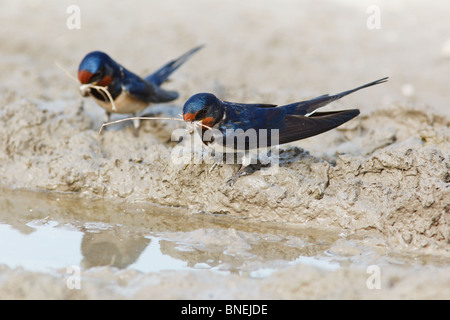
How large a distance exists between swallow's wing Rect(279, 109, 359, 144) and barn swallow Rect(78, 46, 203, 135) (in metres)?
1.64

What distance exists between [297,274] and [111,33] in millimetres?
5966

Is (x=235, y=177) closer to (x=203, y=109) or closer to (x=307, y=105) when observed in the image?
(x=203, y=109)

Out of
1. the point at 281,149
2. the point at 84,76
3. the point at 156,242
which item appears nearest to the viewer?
the point at 156,242

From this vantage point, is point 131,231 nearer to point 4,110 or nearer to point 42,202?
point 42,202

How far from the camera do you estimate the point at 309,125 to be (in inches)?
161

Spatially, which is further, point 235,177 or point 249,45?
point 249,45

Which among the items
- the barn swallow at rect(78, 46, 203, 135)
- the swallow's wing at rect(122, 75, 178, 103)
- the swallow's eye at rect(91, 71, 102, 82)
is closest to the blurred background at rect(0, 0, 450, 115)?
the swallow's wing at rect(122, 75, 178, 103)

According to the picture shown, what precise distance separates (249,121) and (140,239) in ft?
3.82

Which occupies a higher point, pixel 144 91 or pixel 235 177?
pixel 144 91

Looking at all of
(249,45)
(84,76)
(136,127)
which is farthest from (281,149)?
(249,45)

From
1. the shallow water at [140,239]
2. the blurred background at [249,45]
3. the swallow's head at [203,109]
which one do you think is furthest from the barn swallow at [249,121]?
the blurred background at [249,45]

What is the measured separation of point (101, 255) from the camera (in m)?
3.29

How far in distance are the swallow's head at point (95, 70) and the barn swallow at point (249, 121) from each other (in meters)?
1.39
